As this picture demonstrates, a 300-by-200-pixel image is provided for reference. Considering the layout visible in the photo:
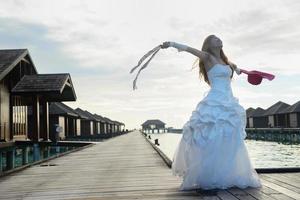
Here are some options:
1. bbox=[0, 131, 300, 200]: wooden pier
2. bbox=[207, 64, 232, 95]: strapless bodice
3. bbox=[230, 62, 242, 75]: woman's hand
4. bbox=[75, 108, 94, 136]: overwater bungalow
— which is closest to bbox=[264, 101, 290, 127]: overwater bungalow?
bbox=[75, 108, 94, 136]: overwater bungalow

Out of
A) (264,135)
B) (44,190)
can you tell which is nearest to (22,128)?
(44,190)

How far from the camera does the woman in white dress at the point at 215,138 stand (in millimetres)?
5449

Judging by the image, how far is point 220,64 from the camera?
5816mm

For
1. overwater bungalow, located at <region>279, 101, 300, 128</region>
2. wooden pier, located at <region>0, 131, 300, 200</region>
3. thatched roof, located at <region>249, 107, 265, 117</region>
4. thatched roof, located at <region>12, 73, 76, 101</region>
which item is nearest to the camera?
wooden pier, located at <region>0, 131, 300, 200</region>

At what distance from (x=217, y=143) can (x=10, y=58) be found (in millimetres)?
22018

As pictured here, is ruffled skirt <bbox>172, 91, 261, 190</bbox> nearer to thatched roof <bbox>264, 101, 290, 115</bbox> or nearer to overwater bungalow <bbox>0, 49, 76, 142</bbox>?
overwater bungalow <bbox>0, 49, 76, 142</bbox>

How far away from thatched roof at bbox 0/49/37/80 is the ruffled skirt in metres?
18.4

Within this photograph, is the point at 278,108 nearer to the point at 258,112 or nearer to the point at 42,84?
the point at 258,112

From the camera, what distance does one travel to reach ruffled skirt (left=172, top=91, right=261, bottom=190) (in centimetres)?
545

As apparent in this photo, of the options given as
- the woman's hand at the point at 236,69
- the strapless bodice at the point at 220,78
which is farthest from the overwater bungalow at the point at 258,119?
the strapless bodice at the point at 220,78

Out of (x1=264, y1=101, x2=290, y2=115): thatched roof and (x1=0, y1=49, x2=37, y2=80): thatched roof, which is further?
(x1=264, y1=101, x2=290, y2=115): thatched roof

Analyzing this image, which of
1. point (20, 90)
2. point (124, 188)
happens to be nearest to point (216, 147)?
point (124, 188)

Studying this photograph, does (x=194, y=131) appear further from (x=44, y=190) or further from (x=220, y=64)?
(x=44, y=190)

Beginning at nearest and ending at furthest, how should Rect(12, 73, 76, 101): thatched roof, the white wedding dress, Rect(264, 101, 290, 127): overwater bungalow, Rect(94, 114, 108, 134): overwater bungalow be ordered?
the white wedding dress
Rect(12, 73, 76, 101): thatched roof
Rect(264, 101, 290, 127): overwater bungalow
Rect(94, 114, 108, 134): overwater bungalow
